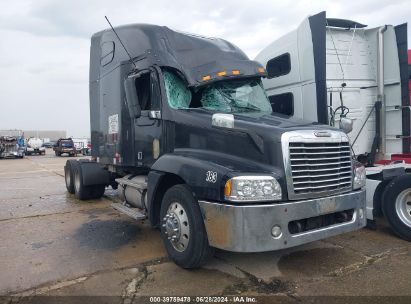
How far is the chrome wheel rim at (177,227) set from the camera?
438cm

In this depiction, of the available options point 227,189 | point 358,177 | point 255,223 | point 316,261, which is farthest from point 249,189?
point 358,177

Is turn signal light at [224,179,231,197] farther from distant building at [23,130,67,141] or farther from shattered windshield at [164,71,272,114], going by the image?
distant building at [23,130,67,141]

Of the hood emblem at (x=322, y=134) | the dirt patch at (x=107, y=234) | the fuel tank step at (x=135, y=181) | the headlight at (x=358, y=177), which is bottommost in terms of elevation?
the dirt patch at (x=107, y=234)

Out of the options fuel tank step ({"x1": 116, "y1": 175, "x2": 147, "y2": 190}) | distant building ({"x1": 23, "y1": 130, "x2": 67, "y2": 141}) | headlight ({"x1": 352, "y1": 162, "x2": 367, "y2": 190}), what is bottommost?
fuel tank step ({"x1": 116, "y1": 175, "x2": 147, "y2": 190})

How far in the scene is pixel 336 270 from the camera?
14.5 feet

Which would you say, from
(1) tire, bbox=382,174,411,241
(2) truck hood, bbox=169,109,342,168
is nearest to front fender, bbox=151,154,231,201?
(2) truck hood, bbox=169,109,342,168

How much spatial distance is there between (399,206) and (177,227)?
11.0 feet

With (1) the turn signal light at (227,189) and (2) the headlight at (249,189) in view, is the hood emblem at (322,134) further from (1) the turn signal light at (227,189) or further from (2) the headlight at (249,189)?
(1) the turn signal light at (227,189)

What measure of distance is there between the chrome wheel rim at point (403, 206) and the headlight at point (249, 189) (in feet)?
9.04

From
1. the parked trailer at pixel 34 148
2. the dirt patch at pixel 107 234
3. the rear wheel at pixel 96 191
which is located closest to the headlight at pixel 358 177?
the dirt patch at pixel 107 234

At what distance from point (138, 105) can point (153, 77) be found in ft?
1.47

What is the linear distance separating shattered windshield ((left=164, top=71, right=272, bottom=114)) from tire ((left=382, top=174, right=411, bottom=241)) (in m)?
2.14

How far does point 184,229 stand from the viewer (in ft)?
14.4

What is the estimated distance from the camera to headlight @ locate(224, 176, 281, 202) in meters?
3.77
